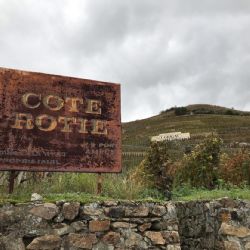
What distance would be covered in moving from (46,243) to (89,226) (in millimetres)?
608

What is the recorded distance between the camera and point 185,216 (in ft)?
26.1

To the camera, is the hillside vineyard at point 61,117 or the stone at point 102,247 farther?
the hillside vineyard at point 61,117

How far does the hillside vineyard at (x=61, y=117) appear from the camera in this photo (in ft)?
22.2

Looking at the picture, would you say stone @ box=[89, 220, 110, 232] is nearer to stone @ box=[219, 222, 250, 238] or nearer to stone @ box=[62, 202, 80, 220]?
stone @ box=[62, 202, 80, 220]

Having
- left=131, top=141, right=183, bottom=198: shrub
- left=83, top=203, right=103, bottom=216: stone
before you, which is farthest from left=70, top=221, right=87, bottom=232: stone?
left=131, top=141, right=183, bottom=198: shrub

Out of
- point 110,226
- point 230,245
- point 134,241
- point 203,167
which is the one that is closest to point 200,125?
point 203,167

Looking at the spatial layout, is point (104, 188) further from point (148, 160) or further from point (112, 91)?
point (148, 160)

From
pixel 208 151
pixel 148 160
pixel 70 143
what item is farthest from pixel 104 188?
pixel 208 151

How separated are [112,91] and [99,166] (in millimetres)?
1275

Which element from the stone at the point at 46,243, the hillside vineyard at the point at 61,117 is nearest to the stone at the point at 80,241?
the stone at the point at 46,243

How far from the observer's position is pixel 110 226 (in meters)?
6.27

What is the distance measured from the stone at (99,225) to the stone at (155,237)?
23.4 inches

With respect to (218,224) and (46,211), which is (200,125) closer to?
(218,224)

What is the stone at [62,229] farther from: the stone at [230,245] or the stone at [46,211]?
the stone at [230,245]
